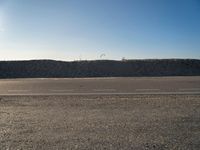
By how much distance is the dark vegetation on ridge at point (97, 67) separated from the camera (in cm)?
4872

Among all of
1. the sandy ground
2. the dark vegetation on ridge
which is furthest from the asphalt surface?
the dark vegetation on ridge

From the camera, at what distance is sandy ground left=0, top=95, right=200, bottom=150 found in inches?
317

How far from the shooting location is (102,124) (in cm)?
1022

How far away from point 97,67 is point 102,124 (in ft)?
136

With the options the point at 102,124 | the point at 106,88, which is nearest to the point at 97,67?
the point at 106,88

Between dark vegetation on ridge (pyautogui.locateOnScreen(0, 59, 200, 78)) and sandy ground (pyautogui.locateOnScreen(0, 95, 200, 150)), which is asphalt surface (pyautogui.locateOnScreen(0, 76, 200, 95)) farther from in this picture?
dark vegetation on ridge (pyautogui.locateOnScreen(0, 59, 200, 78))

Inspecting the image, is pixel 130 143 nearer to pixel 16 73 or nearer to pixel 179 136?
pixel 179 136

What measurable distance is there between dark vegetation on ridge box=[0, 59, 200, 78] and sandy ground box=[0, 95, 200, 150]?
33030 millimetres

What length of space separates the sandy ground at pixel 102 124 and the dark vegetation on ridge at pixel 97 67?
3303 cm

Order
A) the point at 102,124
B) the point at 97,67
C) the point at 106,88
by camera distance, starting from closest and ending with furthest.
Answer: the point at 102,124 → the point at 106,88 → the point at 97,67

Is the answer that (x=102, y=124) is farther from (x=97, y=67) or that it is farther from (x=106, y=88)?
(x=97, y=67)

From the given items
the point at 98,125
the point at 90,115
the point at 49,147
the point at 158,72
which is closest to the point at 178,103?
the point at 90,115

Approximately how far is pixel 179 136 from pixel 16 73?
44219mm

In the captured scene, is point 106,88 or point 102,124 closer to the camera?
point 102,124
